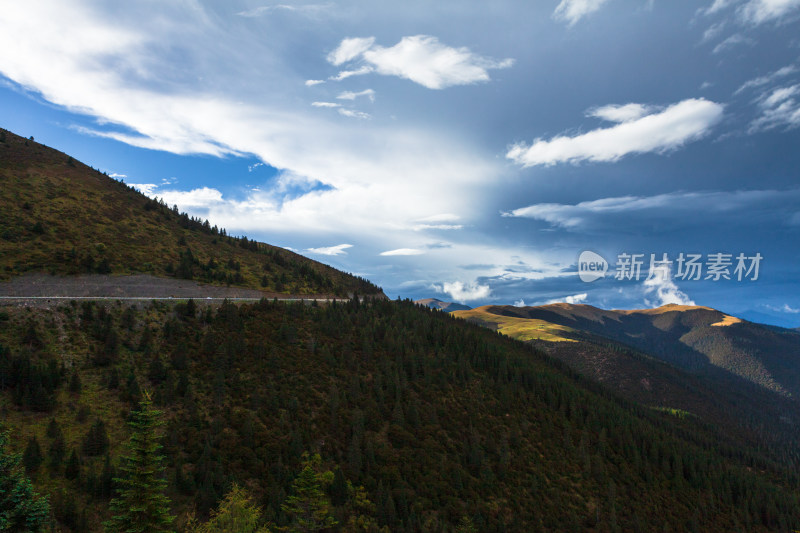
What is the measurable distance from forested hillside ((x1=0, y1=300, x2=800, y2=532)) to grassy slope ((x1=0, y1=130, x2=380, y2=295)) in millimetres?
21111

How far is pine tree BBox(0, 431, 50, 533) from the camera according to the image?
27.6 metres

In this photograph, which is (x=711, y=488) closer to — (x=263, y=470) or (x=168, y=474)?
(x=263, y=470)

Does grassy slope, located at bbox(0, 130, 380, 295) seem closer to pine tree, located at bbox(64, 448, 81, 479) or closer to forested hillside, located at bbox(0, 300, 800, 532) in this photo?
forested hillside, located at bbox(0, 300, 800, 532)

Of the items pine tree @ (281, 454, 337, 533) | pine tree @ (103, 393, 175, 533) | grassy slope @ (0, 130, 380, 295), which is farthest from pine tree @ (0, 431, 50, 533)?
grassy slope @ (0, 130, 380, 295)

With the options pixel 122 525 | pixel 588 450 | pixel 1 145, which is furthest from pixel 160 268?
pixel 588 450

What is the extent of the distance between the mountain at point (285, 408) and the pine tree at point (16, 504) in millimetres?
12226

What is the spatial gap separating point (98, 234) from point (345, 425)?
81.3 m

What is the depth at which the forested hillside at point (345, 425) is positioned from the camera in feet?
169

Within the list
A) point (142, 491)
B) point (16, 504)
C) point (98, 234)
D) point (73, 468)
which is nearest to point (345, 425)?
point (73, 468)

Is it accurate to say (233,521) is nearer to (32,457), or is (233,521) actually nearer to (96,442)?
(96,442)

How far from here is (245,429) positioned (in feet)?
214

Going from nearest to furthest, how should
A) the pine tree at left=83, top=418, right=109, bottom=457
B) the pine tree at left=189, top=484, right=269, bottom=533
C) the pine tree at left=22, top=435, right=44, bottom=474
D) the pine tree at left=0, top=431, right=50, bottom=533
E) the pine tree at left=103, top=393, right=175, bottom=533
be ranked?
the pine tree at left=0, top=431, right=50, bottom=533, the pine tree at left=103, top=393, right=175, bottom=533, the pine tree at left=189, top=484, right=269, bottom=533, the pine tree at left=22, top=435, right=44, bottom=474, the pine tree at left=83, top=418, right=109, bottom=457

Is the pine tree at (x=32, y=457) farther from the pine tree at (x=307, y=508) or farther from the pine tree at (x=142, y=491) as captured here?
the pine tree at (x=307, y=508)

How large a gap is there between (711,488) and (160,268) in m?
189
